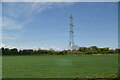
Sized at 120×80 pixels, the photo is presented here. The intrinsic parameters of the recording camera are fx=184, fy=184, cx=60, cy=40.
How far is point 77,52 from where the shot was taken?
38.1 meters

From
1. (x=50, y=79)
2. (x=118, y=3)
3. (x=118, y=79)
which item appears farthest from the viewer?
(x=50, y=79)

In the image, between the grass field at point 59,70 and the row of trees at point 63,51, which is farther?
the row of trees at point 63,51

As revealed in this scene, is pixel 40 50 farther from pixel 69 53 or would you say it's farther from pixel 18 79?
pixel 18 79

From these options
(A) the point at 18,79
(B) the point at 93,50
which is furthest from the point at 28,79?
(B) the point at 93,50

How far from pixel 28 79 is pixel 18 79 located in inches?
12.9

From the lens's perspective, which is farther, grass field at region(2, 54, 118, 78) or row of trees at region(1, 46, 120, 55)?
row of trees at region(1, 46, 120, 55)

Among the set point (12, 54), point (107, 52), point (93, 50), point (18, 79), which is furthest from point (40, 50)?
point (18, 79)

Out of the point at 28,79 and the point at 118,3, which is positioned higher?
the point at 118,3

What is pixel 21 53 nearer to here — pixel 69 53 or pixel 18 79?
pixel 69 53

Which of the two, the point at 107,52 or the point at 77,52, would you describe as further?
the point at 107,52

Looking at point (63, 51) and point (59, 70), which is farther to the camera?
point (63, 51)

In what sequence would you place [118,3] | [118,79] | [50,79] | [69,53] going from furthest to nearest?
[69,53] < [50,79] < [118,3] < [118,79]

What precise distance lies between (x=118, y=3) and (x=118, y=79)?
217 cm

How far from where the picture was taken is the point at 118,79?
4.84m
